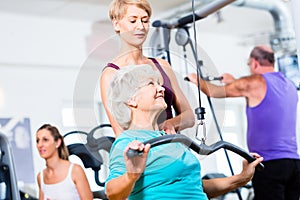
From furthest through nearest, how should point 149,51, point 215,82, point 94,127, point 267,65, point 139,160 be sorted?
point 267,65 → point 215,82 → point 149,51 → point 94,127 → point 139,160

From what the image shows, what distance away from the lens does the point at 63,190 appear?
11.3ft

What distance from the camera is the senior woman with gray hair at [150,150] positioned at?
1.52 meters

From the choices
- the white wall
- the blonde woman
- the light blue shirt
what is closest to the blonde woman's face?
the blonde woman

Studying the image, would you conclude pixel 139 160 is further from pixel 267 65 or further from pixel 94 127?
pixel 267 65

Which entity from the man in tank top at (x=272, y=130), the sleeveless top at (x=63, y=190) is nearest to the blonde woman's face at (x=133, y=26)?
the man in tank top at (x=272, y=130)

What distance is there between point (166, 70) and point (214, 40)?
5563 mm

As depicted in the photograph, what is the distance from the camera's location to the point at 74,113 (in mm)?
1582

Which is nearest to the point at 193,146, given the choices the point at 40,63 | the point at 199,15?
the point at 199,15

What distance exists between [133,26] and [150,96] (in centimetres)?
20

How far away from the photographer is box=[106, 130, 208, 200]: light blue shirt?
153cm

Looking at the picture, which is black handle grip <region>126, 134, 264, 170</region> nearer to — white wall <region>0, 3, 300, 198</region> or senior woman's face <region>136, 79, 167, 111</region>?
senior woman's face <region>136, 79, 167, 111</region>

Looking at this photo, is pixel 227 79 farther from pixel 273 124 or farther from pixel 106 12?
pixel 106 12

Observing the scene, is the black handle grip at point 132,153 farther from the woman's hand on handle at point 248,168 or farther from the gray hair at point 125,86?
the woman's hand on handle at point 248,168

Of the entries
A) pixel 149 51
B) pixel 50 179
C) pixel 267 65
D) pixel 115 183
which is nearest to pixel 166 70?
pixel 149 51
